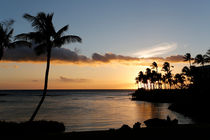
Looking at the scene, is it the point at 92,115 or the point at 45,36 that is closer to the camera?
the point at 45,36

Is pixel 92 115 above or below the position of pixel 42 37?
below

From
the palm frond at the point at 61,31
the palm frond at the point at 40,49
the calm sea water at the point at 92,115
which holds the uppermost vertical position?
the palm frond at the point at 61,31

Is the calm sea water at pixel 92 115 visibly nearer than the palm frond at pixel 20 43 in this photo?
No

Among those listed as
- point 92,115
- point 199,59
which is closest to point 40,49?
point 92,115

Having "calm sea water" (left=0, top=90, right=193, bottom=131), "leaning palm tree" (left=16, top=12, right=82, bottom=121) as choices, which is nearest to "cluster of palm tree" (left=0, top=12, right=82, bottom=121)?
"leaning palm tree" (left=16, top=12, right=82, bottom=121)

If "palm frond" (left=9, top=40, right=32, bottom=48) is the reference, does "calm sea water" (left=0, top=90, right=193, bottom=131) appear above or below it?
below

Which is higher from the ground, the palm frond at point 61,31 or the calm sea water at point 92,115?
the palm frond at point 61,31

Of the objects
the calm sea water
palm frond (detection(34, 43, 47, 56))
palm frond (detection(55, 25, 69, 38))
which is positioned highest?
palm frond (detection(55, 25, 69, 38))

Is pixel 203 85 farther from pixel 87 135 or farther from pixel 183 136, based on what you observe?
pixel 87 135

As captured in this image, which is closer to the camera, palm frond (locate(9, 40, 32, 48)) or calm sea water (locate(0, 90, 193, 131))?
palm frond (locate(9, 40, 32, 48))

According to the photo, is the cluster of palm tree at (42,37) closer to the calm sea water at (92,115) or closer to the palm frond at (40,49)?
the palm frond at (40,49)

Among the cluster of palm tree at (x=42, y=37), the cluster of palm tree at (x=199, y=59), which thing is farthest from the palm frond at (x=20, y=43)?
the cluster of palm tree at (x=199, y=59)

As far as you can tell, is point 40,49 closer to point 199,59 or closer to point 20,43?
point 20,43

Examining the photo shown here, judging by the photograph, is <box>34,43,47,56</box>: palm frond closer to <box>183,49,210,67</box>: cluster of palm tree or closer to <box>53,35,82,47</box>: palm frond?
<box>53,35,82,47</box>: palm frond
